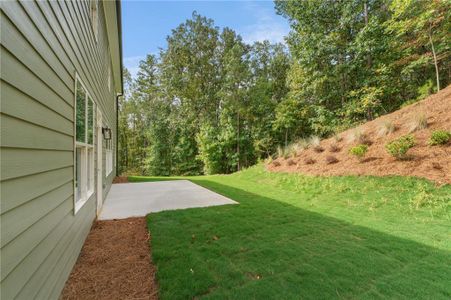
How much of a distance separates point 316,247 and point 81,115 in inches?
141

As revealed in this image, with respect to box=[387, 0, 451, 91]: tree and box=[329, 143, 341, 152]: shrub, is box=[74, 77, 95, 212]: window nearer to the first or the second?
box=[329, 143, 341, 152]: shrub

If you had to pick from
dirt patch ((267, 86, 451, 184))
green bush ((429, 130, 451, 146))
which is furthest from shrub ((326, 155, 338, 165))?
green bush ((429, 130, 451, 146))

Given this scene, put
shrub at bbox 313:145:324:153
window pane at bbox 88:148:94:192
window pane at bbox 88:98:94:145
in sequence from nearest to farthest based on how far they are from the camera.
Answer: window pane at bbox 88:98:94:145, window pane at bbox 88:148:94:192, shrub at bbox 313:145:324:153

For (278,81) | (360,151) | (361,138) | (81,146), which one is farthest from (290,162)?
(278,81)

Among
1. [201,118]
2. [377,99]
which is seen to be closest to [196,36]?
[201,118]

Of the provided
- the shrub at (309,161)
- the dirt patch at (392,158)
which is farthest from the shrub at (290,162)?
the shrub at (309,161)

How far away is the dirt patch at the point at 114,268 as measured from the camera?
2.31 m

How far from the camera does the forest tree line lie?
1144 cm

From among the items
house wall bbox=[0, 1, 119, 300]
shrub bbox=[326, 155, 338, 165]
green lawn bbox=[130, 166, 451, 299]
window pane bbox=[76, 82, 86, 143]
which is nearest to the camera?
house wall bbox=[0, 1, 119, 300]

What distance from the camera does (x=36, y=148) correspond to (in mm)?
1604

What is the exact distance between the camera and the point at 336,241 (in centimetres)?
334

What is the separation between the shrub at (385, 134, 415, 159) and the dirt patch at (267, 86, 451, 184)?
6.2 inches

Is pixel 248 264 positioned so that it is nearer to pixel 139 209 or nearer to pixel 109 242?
pixel 109 242

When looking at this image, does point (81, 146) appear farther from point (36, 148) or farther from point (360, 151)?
point (360, 151)
